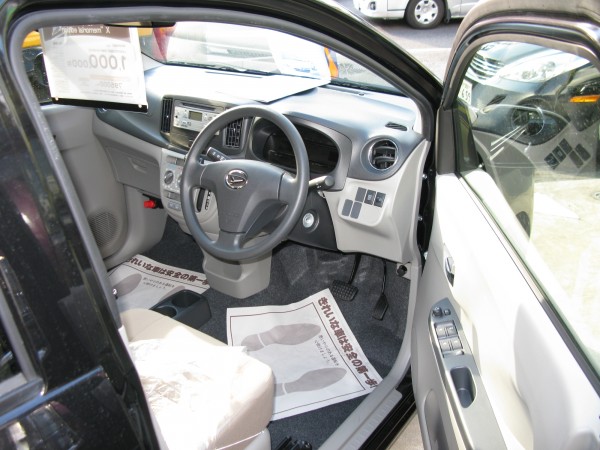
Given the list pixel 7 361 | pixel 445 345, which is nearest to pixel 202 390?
pixel 7 361

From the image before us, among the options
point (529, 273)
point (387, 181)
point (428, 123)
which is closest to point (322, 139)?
point (387, 181)

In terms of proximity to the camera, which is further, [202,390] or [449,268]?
[449,268]

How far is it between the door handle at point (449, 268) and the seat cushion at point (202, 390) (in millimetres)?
500

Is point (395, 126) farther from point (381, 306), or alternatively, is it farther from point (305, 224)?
point (381, 306)

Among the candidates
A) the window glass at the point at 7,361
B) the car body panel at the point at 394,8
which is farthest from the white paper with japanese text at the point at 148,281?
the car body panel at the point at 394,8

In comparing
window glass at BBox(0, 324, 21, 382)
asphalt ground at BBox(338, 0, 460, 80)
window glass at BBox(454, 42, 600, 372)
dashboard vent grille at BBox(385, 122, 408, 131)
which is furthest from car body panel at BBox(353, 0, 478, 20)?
window glass at BBox(0, 324, 21, 382)

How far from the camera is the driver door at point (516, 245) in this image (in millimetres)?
805

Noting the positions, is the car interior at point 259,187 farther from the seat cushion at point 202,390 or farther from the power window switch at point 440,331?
the power window switch at point 440,331

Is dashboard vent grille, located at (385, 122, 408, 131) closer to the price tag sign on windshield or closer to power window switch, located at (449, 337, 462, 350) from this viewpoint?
power window switch, located at (449, 337, 462, 350)

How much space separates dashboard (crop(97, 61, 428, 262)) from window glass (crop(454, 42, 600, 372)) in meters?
0.32

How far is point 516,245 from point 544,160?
7.0 inches

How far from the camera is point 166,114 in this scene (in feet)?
7.09

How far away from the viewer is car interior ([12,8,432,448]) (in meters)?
1.26

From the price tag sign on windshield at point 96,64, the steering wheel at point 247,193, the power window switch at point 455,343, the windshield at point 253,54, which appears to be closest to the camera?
the price tag sign on windshield at point 96,64
